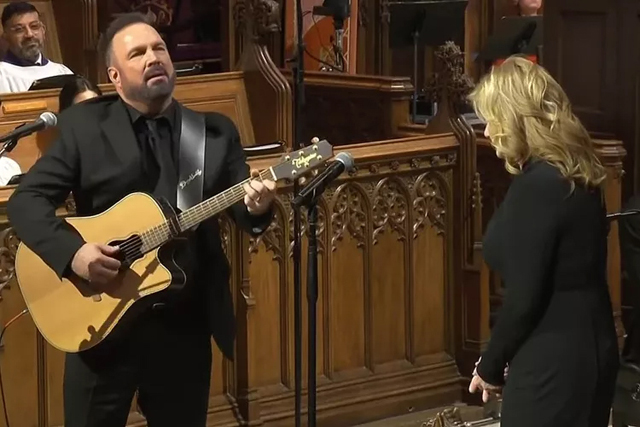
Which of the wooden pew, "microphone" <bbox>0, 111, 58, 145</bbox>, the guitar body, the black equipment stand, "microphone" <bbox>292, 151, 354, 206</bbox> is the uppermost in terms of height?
the black equipment stand

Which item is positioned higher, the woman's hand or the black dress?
the black dress

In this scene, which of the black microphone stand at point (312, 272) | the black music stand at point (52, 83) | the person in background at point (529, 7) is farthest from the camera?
the person in background at point (529, 7)

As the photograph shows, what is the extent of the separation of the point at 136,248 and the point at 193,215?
7.3 inches

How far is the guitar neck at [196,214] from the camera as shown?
3.41 m

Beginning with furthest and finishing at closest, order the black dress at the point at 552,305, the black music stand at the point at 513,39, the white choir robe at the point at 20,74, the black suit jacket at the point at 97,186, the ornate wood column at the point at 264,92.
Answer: the black music stand at the point at 513,39 → the white choir robe at the point at 20,74 → the ornate wood column at the point at 264,92 → the black suit jacket at the point at 97,186 → the black dress at the point at 552,305

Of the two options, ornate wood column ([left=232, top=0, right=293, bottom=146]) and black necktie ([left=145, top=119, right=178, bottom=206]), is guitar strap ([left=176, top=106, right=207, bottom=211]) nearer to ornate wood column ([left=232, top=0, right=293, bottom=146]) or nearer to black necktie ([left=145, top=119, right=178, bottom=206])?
black necktie ([left=145, top=119, right=178, bottom=206])

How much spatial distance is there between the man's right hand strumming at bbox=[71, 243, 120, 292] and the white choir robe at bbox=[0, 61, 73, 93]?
4.13m

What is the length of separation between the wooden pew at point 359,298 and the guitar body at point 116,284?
1316mm

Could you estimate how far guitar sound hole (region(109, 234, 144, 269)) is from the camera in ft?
11.5

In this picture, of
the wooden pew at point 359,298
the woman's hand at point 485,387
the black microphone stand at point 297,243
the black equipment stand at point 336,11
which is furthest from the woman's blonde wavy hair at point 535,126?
the black equipment stand at point 336,11

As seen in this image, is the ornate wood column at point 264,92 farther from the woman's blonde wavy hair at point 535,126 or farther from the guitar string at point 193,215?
the woman's blonde wavy hair at point 535,126

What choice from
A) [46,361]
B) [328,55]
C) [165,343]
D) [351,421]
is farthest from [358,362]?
[328,55]


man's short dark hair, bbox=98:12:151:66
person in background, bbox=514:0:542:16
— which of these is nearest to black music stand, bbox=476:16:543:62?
person in background, bbox=514:0:542:16

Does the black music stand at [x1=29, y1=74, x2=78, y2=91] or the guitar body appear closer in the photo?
the guitar body
